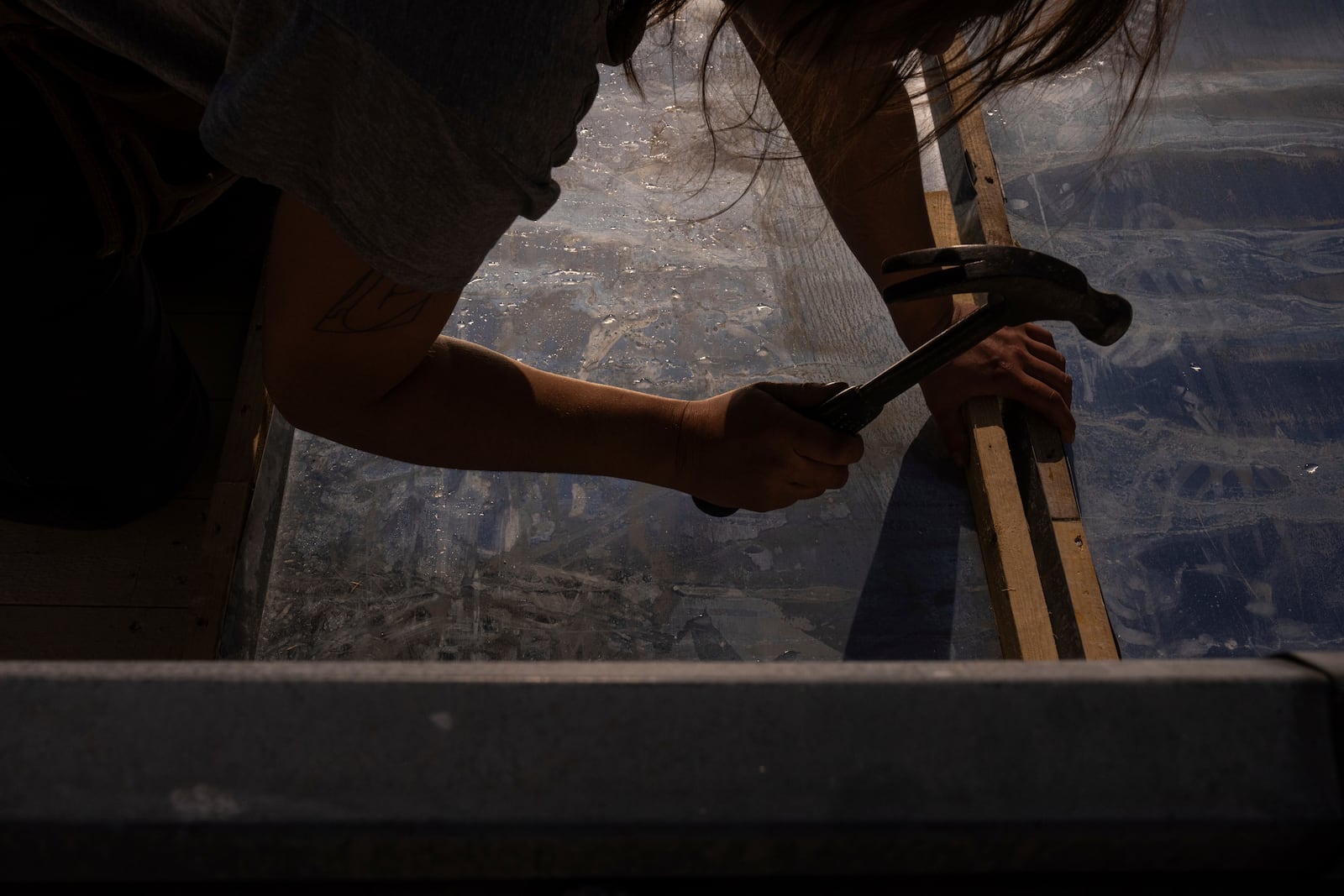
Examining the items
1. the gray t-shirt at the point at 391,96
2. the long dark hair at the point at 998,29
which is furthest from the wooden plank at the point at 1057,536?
the gray t-shirt at the point at 391,96

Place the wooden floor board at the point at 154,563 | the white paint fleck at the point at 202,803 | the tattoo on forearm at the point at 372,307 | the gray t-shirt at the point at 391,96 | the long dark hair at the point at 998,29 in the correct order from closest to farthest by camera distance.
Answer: the white paint fleck at the point at 202,803 < the gray t-shirt at the point at 391,96 < the long dark hair at the point at 998,29 < the tattoo on forearm at the point at 372,307 < the wooden floor board at the point at 154,563

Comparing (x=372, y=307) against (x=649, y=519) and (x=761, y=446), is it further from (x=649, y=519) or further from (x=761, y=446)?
(x=649, y=519)

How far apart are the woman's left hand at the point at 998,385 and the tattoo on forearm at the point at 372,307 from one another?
79 centimetres

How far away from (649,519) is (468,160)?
76 centimetres

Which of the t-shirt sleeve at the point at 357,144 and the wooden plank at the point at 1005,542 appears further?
the wooden plank at the point at 1005,542

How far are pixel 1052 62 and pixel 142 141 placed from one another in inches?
33.3

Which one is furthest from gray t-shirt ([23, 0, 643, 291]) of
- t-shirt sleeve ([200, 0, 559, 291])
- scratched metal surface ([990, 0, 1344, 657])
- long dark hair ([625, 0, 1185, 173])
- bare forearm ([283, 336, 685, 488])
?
scratched metal surface ([990, 0, 1344, 657])

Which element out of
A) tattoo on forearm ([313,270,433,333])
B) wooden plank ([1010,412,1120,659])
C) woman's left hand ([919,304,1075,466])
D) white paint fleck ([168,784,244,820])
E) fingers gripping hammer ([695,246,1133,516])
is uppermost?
woman's left hand ([919,304,1075,466])

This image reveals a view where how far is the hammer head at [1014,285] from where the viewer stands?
914 millimetres

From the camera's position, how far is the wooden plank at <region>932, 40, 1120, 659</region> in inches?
46.2

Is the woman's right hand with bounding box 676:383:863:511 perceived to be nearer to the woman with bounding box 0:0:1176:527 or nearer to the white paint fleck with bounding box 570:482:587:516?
the woman with bounding box 0:0:1176:527

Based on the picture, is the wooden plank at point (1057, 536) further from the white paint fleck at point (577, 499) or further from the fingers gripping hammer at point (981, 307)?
the white paint fleck at point (577, 499)

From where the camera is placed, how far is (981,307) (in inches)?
39.0

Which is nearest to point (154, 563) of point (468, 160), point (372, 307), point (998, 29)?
point (372, 307)
